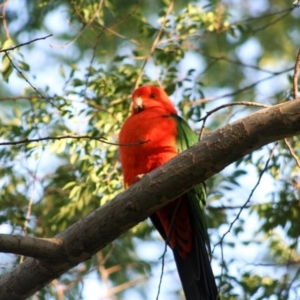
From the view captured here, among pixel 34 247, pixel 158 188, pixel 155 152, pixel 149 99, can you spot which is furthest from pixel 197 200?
pixel 34 247

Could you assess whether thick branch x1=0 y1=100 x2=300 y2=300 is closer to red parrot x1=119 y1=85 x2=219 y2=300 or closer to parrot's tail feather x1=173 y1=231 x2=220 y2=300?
red parrot x1=119 y1=85 x2=219 y2=300

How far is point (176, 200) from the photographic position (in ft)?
14.8

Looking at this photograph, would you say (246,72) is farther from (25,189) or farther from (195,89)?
(25,189)

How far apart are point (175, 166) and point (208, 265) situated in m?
1.07

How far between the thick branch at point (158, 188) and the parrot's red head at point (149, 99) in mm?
1495

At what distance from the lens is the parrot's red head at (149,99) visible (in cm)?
512

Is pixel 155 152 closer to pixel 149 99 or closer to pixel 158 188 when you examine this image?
pixel 149 99

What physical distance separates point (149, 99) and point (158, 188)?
1.68 m

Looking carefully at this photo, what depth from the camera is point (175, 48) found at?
226 inches

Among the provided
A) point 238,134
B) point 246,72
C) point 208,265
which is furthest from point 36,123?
point 246,72

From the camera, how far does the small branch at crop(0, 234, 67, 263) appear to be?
348cm

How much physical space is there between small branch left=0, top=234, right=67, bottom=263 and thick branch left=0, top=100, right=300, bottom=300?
0.12ft

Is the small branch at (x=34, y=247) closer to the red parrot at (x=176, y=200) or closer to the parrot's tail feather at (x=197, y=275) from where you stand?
the red parrot at (x=176, y=200)

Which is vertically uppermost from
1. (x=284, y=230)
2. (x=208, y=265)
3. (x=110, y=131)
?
(x=110, y=131)
